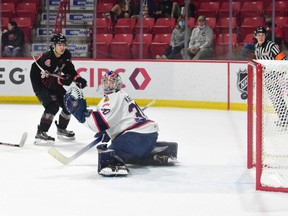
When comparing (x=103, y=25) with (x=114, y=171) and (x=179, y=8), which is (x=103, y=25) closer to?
(x=179, y=8)

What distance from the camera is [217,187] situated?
4383 mm

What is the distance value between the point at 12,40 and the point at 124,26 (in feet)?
5.40

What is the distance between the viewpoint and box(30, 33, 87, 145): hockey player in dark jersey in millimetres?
6262

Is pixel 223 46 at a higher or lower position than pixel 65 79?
higher

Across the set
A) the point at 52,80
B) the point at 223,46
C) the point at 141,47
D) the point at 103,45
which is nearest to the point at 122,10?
the point at 103,45

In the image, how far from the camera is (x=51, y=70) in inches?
251

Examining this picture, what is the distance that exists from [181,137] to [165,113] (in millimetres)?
2079

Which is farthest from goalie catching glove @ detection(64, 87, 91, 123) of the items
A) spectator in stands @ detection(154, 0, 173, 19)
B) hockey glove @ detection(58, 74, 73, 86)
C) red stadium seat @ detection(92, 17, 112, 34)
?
spectator in stands @ detection(154, 0, 173, 19)

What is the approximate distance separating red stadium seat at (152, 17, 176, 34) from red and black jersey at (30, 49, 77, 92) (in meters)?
3.76

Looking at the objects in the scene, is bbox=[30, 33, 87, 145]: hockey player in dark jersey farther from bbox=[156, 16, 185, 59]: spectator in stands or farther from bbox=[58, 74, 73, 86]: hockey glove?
bbox=[156, 16, 185, 59]: spectator in stands

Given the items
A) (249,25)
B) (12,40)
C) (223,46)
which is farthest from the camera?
(12,40)

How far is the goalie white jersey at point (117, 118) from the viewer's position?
4.75 m

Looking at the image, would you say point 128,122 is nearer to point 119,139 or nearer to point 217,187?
point 119,139

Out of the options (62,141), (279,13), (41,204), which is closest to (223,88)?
(279,13)
